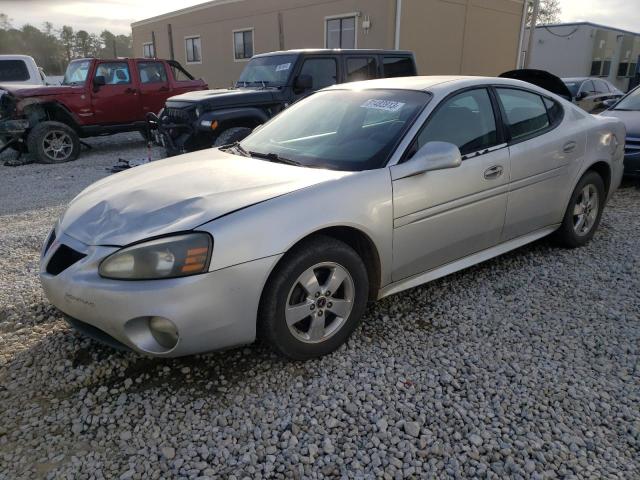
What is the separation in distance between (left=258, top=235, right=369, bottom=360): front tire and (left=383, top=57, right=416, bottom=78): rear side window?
606 cm

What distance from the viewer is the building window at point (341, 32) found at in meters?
15.3

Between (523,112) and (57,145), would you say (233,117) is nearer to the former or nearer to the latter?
(57,145)

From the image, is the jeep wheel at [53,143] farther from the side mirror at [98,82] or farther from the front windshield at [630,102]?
the front windshield at [630,102]

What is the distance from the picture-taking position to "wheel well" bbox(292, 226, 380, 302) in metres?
2.80

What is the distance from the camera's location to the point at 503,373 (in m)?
2.66

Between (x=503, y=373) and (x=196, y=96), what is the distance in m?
6.45

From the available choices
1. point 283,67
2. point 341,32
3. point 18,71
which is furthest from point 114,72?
point 341,32

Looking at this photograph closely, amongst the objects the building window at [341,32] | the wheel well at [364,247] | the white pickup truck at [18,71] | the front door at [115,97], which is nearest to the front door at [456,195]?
the wheel well at [364,247]

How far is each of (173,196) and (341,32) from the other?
570 inches

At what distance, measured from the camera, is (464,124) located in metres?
3.39

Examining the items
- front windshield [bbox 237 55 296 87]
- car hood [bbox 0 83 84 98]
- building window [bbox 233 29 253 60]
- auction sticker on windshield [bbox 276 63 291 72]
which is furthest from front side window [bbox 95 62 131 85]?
building window [bbox 233 29 253 60]

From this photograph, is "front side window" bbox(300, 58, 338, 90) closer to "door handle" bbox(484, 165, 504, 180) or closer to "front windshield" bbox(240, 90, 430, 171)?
"front windshield" bbox(240, 90, 430, 171)

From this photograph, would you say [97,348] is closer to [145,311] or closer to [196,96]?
[145,311]

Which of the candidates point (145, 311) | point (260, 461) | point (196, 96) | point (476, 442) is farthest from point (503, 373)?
point (196, 96)
